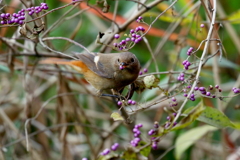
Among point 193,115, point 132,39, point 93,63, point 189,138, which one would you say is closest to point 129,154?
point 193,115

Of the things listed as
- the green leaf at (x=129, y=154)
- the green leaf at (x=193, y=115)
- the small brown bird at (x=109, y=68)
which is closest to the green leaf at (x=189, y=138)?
the small brown bird at (x=109, y=68)

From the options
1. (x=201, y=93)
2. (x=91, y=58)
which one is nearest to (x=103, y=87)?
(x=91, y=58)

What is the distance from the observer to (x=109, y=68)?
2375 mm

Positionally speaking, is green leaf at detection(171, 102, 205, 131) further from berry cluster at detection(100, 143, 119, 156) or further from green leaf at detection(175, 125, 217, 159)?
green leaf at detection(175, 125, 217, 159)

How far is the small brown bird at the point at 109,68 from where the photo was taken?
2.10 meters

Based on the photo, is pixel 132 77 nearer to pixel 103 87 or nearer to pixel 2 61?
pixel 103 87

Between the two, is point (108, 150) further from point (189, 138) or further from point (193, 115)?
point (189, 138)

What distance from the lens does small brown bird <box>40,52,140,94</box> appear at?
2102mm

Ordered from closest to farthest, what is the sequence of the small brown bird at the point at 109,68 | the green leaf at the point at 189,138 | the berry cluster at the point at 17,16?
1. the berry cluster at the point at 17,16
2. the small brown bird at the point at 109,68
3. the green leaf at the point at 189,138

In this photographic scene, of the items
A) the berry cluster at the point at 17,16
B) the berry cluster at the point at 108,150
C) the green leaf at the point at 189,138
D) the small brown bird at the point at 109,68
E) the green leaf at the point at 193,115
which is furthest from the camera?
the green leaf at the point at 189,138

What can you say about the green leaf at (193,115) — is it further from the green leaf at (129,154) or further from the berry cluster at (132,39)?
the berry cluster at (132,39)

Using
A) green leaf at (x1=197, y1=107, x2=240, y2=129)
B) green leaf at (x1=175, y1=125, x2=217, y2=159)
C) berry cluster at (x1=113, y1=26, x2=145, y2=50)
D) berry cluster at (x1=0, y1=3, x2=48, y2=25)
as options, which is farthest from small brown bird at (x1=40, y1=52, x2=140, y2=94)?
green leaf at (x1=175, y1=125, x2=217, y2=159)

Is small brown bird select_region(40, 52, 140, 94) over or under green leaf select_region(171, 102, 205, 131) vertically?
under

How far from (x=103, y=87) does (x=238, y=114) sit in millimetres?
1928
